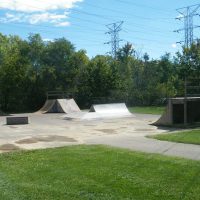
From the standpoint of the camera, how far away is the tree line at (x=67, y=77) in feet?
137

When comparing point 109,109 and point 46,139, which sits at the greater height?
point 109,109

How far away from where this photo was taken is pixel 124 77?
49.9 m

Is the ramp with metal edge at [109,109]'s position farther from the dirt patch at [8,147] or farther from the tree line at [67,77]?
the dirt patch at [8,147]

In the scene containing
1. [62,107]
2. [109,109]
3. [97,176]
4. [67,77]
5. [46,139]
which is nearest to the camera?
[97,176]

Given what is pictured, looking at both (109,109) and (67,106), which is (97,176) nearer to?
(109,109)

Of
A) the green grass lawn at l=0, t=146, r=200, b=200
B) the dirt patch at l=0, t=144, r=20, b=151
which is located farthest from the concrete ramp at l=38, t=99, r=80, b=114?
the green grass lawn at l=0, t=146, r=200, b=200

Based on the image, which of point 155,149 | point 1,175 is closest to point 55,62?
point 155,149

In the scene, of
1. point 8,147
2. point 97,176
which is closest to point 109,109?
point 8,147

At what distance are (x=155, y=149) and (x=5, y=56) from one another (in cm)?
3305

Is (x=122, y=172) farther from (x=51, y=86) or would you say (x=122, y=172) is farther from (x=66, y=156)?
(x=51, y=86)

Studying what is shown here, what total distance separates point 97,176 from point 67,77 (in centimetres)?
3795

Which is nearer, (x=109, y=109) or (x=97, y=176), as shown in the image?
(x=97, y=176)

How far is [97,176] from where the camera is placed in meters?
8.01

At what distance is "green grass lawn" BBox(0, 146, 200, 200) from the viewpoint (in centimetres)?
678
